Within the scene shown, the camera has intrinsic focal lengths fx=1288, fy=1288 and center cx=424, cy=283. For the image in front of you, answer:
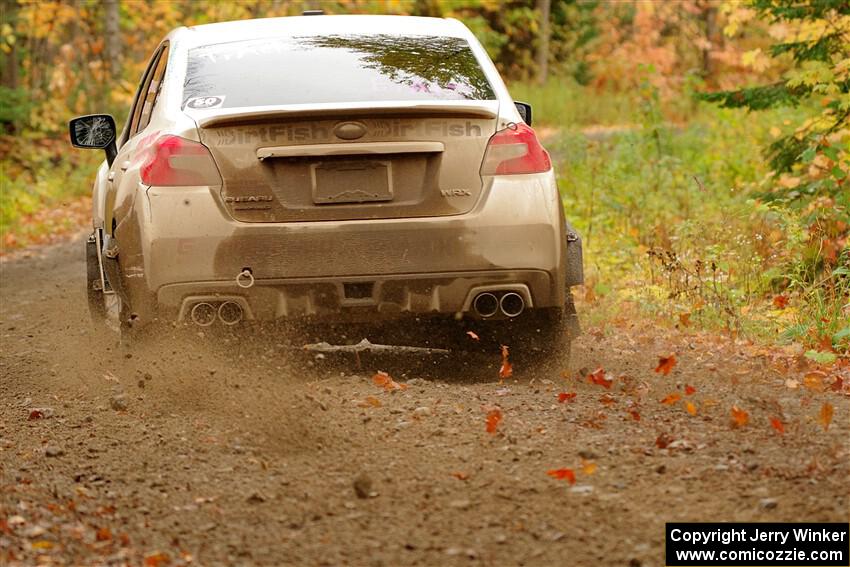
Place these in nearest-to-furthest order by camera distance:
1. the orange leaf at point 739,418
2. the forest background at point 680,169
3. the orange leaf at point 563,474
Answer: the orange leaf at point 563,474, the orange leaf at point 739,418, the forest background at point 680,169

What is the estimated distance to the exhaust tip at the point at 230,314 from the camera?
589 centimetres

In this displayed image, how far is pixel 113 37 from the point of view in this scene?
84.2ft

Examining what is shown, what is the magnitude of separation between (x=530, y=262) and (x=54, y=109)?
19066mm

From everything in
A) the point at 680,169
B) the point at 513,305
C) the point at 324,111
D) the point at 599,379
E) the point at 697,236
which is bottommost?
the point at 680,169

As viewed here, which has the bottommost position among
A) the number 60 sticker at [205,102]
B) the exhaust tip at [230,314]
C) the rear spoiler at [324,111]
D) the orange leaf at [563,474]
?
the orange leaf at [563,474]

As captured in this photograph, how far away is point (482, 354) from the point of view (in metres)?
7.02

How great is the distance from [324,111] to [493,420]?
1633 mm

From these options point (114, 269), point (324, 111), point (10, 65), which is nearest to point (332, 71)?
point (324, 111)

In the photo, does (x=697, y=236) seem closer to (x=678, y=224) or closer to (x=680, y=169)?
(x=678, y=224)

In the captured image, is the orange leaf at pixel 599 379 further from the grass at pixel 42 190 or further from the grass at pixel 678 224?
the grass at pixel 42 190

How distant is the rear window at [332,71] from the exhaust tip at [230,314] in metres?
0.93

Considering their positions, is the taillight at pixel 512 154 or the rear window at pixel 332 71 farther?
the rear window at pixel 332 71

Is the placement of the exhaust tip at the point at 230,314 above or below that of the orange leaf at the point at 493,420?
above

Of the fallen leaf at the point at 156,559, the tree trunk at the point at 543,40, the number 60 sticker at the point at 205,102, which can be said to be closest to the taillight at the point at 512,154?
the number 60 sticker at the point at 205,102
